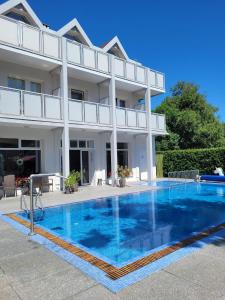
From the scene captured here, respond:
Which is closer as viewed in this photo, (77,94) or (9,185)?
(9,185)

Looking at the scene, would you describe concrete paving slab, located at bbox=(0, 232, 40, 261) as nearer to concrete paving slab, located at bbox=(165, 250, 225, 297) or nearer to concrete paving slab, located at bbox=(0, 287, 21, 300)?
concrete paving slab, located at bbox=(0, 287, 21, 300)

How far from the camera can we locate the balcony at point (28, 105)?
1207 centimetres

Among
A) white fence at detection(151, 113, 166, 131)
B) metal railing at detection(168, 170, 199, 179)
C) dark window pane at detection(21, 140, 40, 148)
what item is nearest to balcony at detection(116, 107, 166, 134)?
white fence at detection(151, 113, 166, 131)

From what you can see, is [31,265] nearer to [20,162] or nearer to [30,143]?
[20,162]

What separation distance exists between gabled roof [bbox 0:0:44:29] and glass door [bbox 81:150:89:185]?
8482 mm

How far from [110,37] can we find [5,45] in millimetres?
10231

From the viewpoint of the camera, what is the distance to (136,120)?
18.6m

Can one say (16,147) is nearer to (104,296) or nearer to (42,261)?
(42,261)

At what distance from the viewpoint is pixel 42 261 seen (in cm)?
490

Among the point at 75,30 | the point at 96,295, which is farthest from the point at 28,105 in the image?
the point at 96,295

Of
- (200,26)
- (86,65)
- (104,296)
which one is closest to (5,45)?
(86,65)

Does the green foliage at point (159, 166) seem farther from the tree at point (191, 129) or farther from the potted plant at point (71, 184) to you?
the potted plant at point (71, 184)

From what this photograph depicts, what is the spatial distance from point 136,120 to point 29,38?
29.4 ft

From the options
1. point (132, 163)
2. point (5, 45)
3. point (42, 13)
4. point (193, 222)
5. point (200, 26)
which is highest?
point (42, 13)
